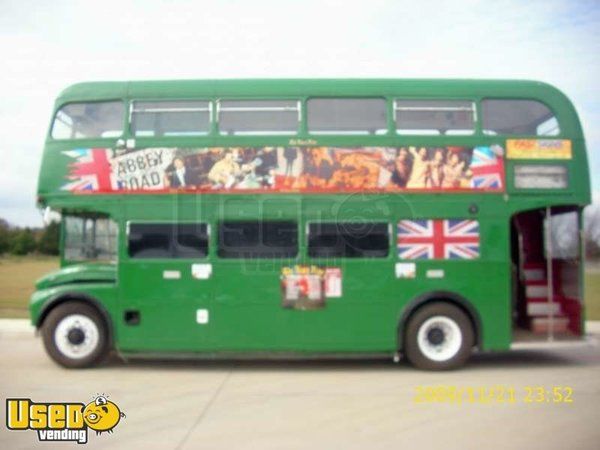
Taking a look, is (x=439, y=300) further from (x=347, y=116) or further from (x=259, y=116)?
(x=259, y=116)

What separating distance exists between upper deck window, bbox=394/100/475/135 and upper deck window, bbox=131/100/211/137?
2888 mm

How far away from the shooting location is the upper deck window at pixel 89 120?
845 cm

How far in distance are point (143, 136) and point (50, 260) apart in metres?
2.89

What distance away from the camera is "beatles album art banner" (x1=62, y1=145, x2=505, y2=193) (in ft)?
27.1

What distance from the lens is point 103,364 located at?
28.6 ft

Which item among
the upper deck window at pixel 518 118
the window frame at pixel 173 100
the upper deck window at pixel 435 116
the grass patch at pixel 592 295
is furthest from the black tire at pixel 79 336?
the grass patch at pixel 592 295

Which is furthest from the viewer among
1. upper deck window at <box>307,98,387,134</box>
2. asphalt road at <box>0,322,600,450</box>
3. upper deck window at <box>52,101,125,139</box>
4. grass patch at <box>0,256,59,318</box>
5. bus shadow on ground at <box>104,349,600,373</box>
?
grass patch at <box>0,256,59,318</box>

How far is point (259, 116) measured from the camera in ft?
27.4

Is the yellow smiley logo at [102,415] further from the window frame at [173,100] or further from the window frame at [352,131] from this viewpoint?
the window frame at [352,131]

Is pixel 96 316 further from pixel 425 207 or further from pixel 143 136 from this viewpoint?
pixel 425 207

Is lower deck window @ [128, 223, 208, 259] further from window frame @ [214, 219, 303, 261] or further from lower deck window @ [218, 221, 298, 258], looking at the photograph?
lower deck window @ [218, 221, 298, 258]

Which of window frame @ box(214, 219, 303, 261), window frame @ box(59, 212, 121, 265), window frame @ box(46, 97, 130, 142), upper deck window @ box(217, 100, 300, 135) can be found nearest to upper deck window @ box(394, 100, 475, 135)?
upper deck window @ box(217, 100, 300, 135)

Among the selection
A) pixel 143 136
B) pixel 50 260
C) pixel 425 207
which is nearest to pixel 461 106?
pixel 425 207

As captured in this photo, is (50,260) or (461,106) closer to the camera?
(461,106)
